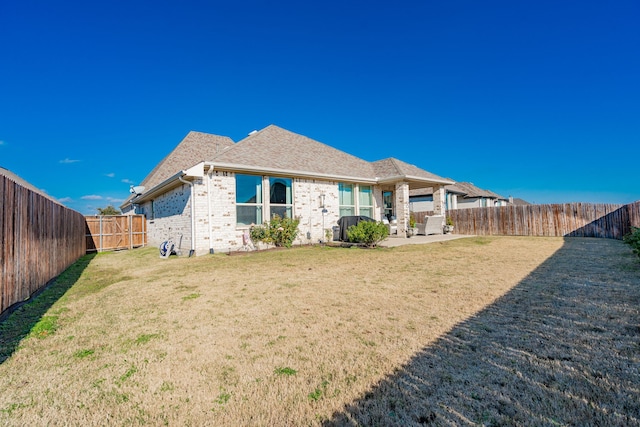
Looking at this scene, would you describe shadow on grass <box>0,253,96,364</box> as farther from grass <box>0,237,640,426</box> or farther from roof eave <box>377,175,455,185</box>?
roof eave <box>377,175,455,185</box>

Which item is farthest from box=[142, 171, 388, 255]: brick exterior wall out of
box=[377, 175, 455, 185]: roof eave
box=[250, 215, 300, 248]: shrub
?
box=[377, 175, 455, 185]: roof eave

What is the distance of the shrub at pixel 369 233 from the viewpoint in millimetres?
11148

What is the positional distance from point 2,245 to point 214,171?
7104 mm

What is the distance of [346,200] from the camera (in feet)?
48.5

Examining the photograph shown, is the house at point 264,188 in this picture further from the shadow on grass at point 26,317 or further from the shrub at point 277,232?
the shadow on grass at point 26,317

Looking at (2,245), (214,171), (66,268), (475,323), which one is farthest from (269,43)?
(475,323)

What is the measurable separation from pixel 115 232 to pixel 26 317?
13782mm

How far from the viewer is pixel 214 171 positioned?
10.8 m

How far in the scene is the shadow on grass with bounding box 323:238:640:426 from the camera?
1.84 metres

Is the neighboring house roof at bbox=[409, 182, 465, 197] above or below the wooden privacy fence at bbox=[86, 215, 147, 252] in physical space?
above

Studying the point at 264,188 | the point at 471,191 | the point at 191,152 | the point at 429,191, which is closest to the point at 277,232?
the point at 264,188

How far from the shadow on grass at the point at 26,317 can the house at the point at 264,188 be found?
4.71m

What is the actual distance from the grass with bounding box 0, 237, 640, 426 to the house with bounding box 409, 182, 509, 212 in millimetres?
22610

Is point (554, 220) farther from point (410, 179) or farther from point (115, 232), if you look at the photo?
point (115, 232)
